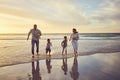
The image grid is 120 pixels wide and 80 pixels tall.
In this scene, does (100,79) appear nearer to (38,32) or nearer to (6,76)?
(6,76)

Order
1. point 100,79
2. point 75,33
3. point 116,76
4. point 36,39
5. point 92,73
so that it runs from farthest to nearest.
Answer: point 75,33, point 36,39, point 92,73, point 116,76, point 100,79

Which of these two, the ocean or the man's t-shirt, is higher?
the man's t-shirt

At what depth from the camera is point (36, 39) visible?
15.8 meters

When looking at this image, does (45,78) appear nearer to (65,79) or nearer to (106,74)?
(65,79)

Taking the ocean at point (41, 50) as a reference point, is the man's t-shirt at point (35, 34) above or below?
above

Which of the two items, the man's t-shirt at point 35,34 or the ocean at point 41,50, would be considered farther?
the man's t-shirt at point 35,34

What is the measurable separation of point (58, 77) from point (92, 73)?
5.36 ft

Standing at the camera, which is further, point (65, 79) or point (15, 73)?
point (15, 73)

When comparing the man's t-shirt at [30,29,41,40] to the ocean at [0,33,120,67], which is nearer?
the ocean at [0,33,120,67]

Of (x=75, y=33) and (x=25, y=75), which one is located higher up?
(x=75, y=33)

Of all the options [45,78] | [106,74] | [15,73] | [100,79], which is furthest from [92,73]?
[15,73]

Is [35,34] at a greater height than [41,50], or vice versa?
[35,34]

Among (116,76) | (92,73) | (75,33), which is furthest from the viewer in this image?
(75,33)

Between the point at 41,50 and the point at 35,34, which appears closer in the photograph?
the point at 35,34
